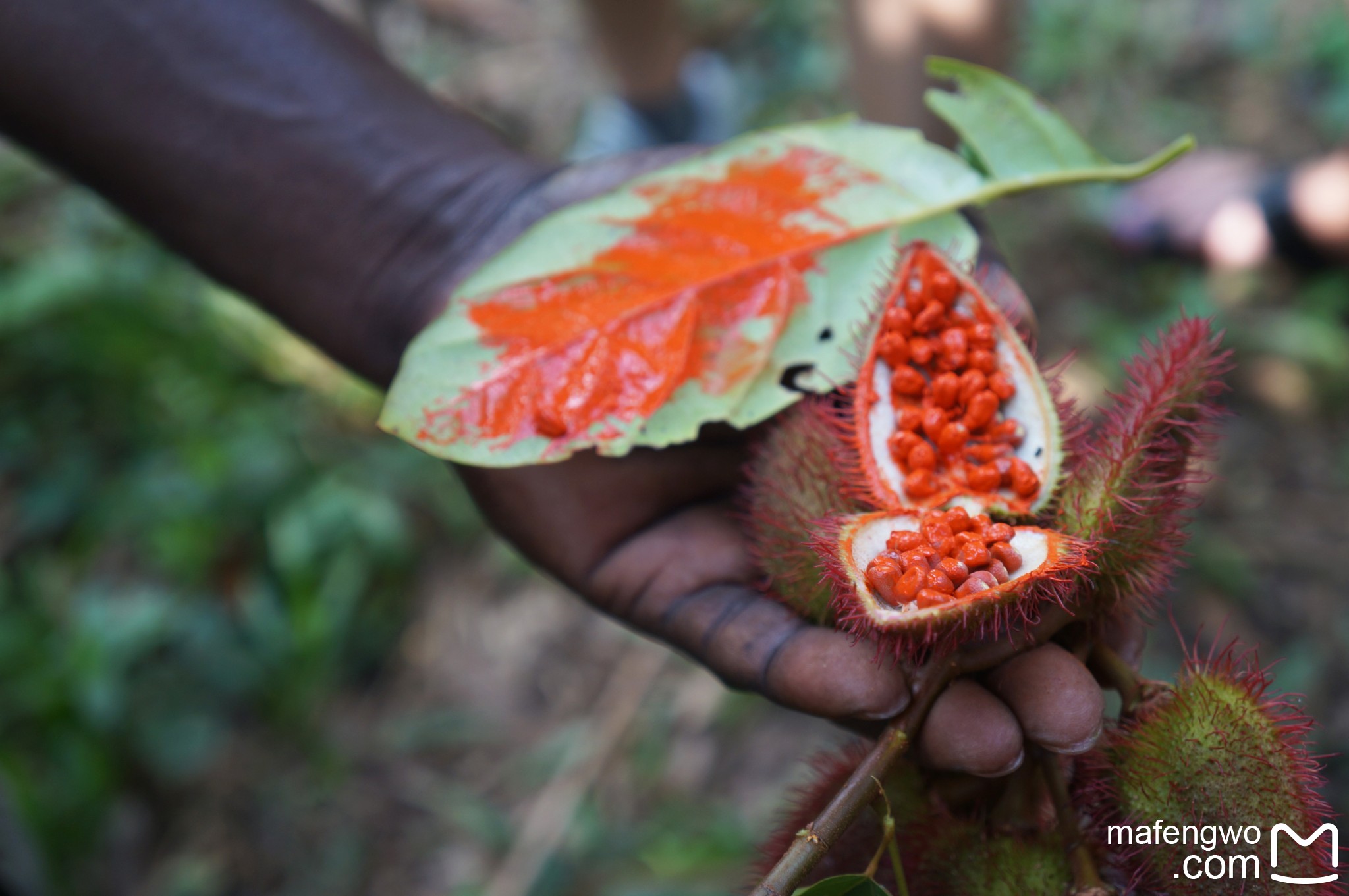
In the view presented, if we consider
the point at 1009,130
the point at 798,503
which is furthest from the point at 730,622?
the point at 1009,130

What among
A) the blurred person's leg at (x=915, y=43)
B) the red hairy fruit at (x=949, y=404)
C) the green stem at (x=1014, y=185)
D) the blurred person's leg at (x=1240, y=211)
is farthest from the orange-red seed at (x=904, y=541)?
the blurred person's leg at (x=1240, y=211)

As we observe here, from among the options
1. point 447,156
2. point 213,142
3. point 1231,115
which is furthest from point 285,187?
point 1231,115

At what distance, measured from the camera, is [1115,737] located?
1.12m

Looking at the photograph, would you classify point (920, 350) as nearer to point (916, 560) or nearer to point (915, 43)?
point (916, 560)

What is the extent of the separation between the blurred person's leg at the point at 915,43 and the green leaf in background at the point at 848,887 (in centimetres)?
212

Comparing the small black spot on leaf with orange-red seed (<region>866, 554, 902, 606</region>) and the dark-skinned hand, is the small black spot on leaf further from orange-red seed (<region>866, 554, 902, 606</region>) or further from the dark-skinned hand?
orange-red seed (<region>866, 554, 902, 606</region>)

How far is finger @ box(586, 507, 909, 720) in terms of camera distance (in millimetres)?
1095

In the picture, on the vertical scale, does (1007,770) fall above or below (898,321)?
below

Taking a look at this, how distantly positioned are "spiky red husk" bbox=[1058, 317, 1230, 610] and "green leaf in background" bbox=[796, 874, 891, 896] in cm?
44

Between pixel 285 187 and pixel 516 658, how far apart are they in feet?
4.68

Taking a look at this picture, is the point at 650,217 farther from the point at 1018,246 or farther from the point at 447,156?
the point at 1018,246

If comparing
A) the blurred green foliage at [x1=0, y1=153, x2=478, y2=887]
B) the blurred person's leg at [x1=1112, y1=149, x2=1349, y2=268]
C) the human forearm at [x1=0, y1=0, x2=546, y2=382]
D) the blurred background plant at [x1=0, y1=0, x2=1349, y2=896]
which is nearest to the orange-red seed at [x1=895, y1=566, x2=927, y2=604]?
the human forearm at [x1=0, y1=0, x2=546, y2=382]

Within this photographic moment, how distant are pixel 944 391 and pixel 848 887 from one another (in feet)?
2.26

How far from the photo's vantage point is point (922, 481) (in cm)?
131
